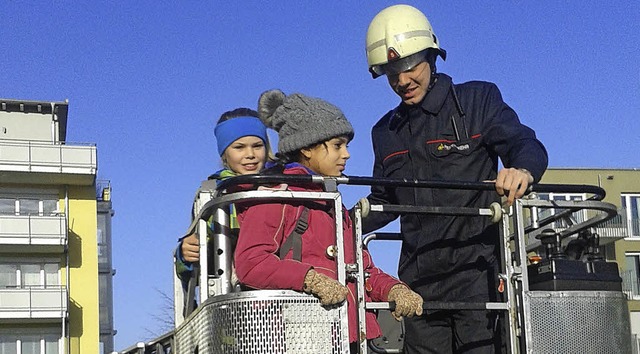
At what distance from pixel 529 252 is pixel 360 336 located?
5.62 ft

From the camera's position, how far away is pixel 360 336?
5.11m

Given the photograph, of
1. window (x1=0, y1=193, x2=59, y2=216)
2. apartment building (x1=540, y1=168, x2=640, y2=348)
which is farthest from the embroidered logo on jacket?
apartment building (x1=540, y1=168, x2=640, y2=348)

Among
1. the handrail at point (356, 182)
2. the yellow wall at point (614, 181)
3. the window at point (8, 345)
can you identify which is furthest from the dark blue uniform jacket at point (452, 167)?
the yellow wall at point (614, 181)

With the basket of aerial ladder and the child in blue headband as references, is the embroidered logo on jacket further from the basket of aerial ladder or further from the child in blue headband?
the child in blue headband

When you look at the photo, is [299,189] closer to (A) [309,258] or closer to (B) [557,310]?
(A) [309,258]

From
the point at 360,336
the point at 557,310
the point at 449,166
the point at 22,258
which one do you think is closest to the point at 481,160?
the point at 449,166

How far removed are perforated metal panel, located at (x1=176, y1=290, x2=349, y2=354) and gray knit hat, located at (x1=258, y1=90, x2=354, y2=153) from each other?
1028 millimetres

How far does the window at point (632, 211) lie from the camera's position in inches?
2327

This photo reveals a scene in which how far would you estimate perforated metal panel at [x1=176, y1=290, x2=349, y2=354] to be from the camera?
16.2ft

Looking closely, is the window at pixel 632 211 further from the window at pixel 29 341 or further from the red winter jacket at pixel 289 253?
the red winter jacket at pixel 289 253

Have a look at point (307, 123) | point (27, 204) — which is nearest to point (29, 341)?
point (27, 204)

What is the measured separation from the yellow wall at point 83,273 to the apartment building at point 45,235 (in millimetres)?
47

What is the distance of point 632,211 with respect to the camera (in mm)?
→ 59312

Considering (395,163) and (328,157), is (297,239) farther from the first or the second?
(395,163)
